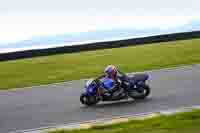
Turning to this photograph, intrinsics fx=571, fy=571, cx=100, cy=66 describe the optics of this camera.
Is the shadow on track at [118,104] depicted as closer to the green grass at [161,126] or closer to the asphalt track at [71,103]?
the asphalt track at [71,103]

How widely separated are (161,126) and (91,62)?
1454cm

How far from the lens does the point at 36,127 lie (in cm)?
1138

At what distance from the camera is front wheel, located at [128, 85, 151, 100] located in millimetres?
13484

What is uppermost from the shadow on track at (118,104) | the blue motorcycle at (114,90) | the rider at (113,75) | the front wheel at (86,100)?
the rider at (113,75)

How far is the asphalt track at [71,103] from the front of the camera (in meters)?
12.1

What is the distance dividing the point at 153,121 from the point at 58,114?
2.92 metres

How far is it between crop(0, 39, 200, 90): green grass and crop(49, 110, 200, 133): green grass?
321 inches

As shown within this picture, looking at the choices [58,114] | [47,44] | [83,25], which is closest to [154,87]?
[58,114]

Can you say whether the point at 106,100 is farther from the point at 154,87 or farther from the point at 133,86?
the point at 154,87

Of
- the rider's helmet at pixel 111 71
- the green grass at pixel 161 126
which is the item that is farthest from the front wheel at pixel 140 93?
the green grass at pixel 161 126

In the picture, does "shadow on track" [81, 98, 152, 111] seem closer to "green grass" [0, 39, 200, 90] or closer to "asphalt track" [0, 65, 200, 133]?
"asphalt track" [0, 65, 200, 133]

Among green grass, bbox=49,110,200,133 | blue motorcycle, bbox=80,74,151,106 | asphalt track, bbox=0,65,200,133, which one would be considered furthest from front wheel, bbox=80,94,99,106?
green grass, bbox=49,110,200,133

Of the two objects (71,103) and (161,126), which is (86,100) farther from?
(161,126)

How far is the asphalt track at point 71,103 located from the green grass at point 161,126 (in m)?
1.55
